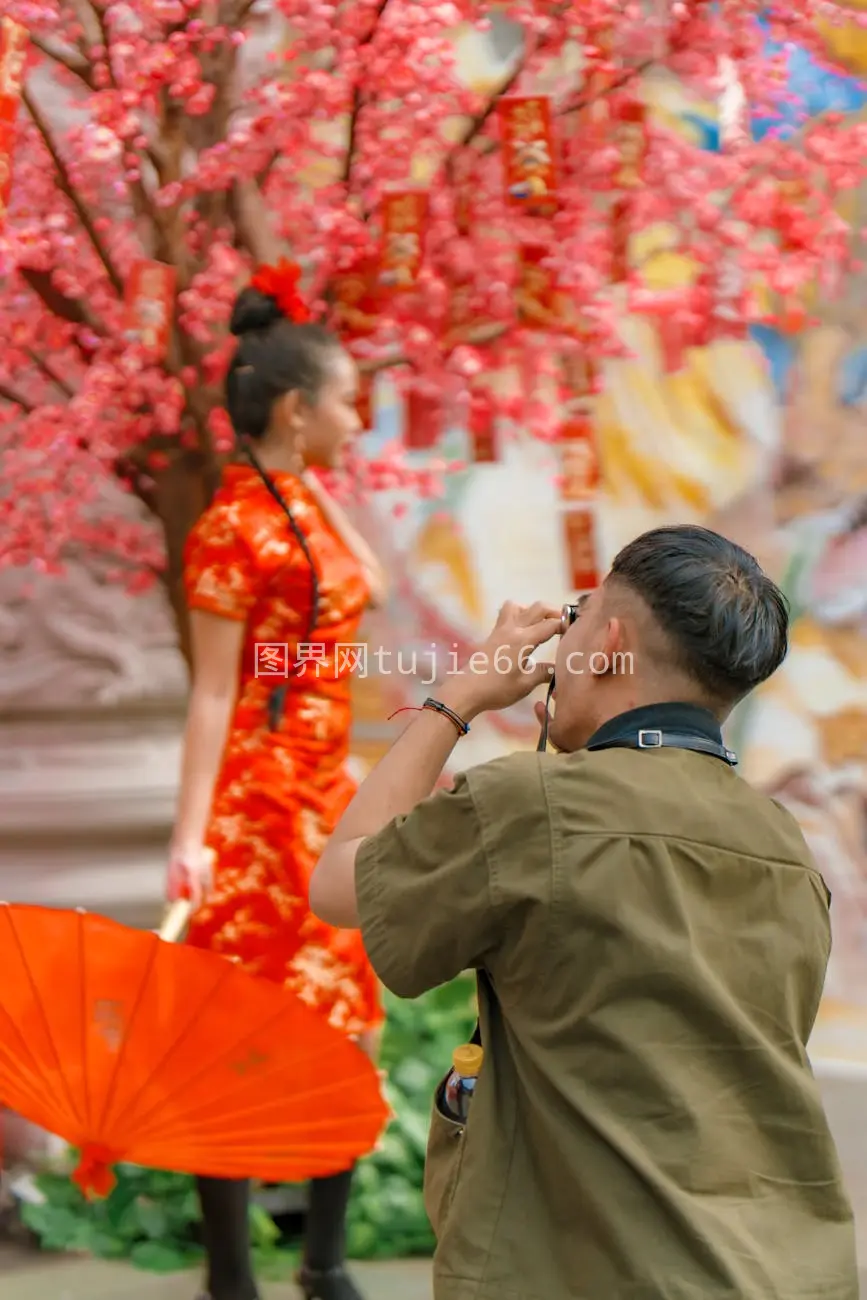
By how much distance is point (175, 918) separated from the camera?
1949 mm

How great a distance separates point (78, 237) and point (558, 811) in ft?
6.42

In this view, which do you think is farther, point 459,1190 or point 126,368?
point 126,368

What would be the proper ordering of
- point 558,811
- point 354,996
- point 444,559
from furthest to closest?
point 444,559 → point 354,996 → point 558,811

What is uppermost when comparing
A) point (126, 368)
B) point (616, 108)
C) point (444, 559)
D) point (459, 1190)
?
point (616, 108)

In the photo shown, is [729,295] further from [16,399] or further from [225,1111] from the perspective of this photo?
[225,1111]

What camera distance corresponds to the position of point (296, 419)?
7.00 feet

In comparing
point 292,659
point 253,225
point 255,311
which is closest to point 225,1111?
point 292,659

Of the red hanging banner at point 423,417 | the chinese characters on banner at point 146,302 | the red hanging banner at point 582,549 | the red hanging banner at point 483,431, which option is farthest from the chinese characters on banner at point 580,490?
the chinese characters on banner at point 146,302

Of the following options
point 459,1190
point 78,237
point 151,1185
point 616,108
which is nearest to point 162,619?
point 78,237

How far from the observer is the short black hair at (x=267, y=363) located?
6.96ft

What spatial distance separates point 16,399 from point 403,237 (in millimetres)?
791

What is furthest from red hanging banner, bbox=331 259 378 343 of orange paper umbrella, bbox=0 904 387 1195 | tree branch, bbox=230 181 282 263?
orange paper umbrella, bbox=0 904 387 1195

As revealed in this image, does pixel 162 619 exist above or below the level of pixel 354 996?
below

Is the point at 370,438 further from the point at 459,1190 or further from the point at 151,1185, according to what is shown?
the point at 459,1190
